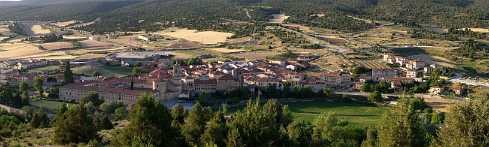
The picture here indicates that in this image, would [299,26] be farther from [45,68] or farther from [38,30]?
[38,30]

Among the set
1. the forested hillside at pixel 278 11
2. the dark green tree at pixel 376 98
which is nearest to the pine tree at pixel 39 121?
the dark green tree at pixel 376 98

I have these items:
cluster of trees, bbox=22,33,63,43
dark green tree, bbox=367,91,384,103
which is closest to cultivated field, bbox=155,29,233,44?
cluster of trees, bbox=22,33,63,43

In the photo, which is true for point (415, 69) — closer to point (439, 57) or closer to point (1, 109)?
point (439, 57)

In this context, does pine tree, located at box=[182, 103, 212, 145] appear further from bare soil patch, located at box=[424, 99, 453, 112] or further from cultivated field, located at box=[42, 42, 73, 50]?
cultivated field, located at box=[42, 42, 73, 50]

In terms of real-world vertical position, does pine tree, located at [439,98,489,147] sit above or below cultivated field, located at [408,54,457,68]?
above

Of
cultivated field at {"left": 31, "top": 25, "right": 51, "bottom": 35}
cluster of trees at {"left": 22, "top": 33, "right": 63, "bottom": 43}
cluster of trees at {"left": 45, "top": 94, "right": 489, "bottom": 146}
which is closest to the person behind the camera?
cluster of trees at {"left": 45, "top": 94, "right": 489, "bottom": 146}

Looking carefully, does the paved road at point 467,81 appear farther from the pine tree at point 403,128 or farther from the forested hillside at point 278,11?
the forested hillside at point 278,11

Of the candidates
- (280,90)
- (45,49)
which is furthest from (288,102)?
(45,49)

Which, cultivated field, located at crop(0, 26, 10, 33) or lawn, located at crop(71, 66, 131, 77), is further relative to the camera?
cultivated field, located at crop(0, 26, 10, 33)
